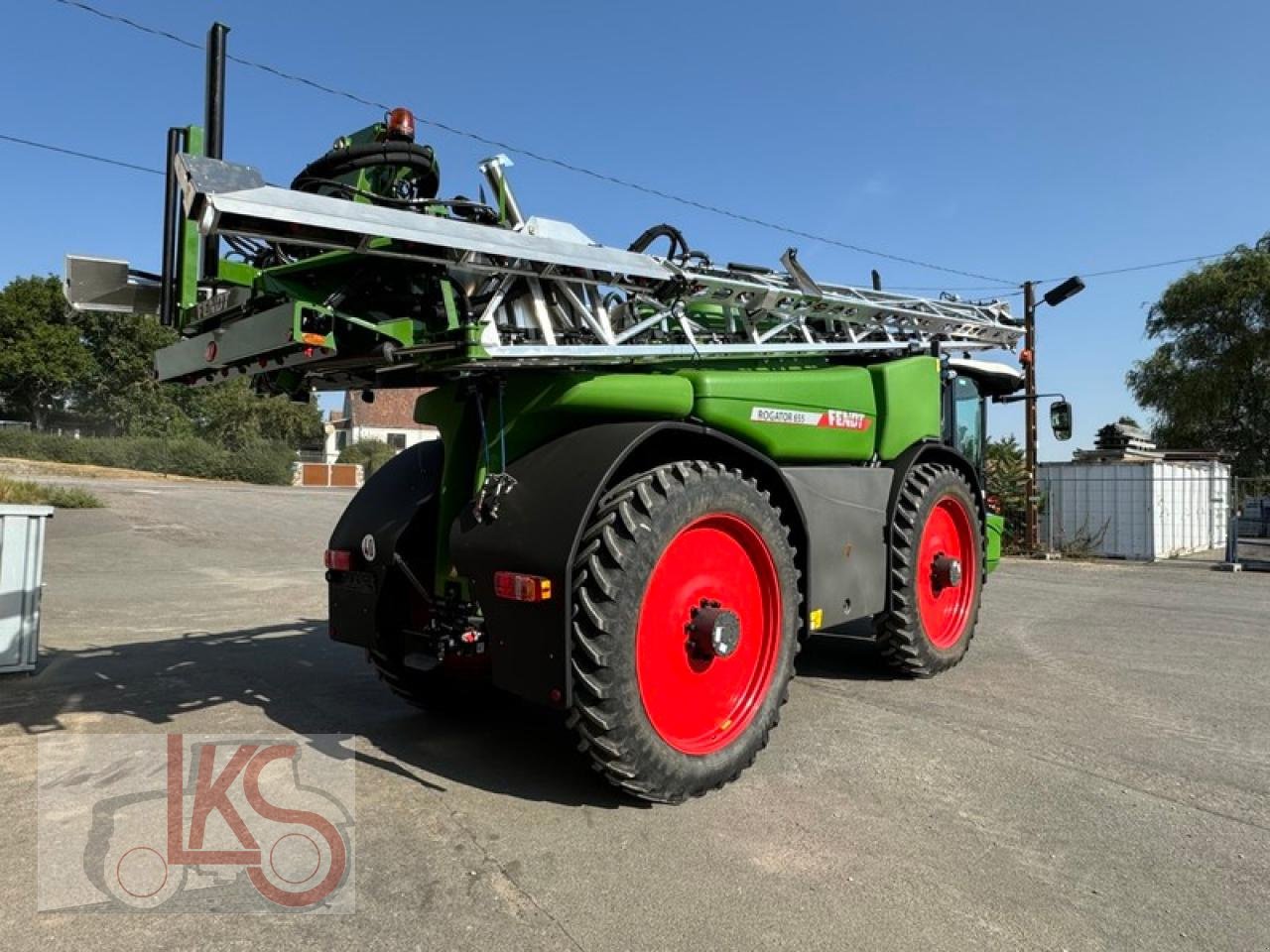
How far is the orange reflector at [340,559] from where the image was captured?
463cm

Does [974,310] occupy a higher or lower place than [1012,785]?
higher

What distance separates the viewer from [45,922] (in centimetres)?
267

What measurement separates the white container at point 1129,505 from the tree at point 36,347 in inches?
2235

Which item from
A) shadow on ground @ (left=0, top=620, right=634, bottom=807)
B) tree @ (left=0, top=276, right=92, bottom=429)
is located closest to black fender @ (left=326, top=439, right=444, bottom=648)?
shadow on ground @ (left=0, top=620, right=634, bottom=807)

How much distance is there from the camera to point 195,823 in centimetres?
341

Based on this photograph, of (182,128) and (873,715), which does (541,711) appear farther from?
(182,128)

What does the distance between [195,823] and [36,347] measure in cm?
6178

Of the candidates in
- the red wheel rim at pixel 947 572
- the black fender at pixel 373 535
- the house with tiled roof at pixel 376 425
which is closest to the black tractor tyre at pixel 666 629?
the black fender at pixel 373 535

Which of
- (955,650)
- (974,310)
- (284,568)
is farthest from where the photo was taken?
(284,568)

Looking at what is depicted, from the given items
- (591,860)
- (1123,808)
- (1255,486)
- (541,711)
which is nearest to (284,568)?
(541,711)

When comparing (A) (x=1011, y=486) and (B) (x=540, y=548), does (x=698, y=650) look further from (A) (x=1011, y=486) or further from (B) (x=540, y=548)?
(A) (x=1011, y=486)

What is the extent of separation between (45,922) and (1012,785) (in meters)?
4.00

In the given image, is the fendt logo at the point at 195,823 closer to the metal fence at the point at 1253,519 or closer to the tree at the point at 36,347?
the metal fence at the point at 1253,519

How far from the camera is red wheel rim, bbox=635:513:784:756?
12.7 ft
